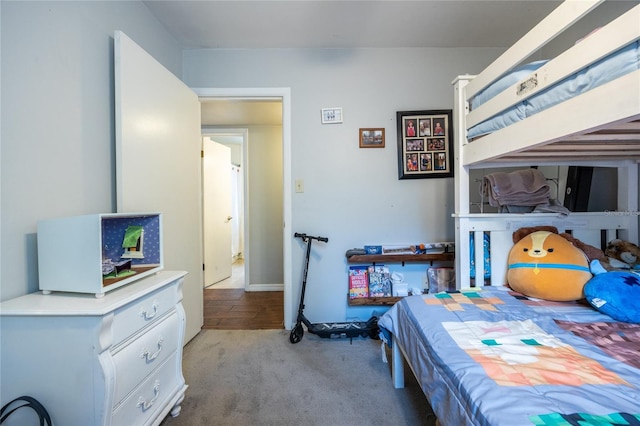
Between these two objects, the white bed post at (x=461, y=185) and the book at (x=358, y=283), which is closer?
the white bed post at (x=461, y=185)

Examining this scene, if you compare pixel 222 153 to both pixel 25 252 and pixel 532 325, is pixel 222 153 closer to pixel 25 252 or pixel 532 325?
pixel 25 252

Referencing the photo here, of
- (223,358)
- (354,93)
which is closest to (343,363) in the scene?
(223,358)

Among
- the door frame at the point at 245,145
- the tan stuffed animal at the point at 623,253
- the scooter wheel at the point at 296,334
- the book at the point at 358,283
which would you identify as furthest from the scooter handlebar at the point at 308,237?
the tan stuffed animal at the point at 623,253

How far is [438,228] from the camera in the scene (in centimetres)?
225

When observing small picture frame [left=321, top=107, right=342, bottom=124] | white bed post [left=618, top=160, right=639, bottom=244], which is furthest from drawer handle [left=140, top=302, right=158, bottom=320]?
white bed post [left=618, top=160, right=639, bottom=244]

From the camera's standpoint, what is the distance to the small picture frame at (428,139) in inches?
86.0

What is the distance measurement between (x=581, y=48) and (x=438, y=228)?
1.56 meters

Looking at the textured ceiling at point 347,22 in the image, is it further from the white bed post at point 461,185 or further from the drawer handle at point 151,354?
the drawer handle at point 151,354

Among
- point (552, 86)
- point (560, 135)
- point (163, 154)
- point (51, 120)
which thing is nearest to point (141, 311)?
point (51, 120)

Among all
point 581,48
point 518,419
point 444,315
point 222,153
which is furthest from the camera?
point 222,153

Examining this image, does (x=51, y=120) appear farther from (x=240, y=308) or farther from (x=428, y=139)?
(x=428, y=139)

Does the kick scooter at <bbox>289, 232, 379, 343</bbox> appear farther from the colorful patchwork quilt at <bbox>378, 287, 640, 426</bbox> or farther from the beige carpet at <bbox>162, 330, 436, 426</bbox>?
the colorful patchwork quilt at <bbox>378, 287, 640, 426</bbox>

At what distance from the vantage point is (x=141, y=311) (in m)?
1.06

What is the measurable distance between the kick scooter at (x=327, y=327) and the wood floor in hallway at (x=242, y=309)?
1.06 ft
